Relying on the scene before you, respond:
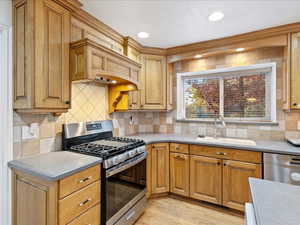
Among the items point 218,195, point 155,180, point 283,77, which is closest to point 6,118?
point 155,180

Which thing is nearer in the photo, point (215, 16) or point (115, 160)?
point (115, 160)

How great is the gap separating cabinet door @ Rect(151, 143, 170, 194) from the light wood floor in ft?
0.64

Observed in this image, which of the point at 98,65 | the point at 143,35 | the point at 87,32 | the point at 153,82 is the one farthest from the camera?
the point at 153,82

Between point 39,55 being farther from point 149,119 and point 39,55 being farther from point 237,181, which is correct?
point 237,181

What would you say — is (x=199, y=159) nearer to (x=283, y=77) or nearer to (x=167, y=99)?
(x=167, y=99)

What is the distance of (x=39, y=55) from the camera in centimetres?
139

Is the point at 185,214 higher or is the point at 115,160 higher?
the point at 115,160

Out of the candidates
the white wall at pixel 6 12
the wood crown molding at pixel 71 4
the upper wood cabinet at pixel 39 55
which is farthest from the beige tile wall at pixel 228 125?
the white wall at pixel 6 12

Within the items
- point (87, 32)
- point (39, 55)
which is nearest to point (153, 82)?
point (87, 32)

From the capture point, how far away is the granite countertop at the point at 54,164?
3.92 ft

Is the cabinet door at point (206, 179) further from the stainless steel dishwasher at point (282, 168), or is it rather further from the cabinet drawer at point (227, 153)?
the stainless steel dishwasher at point (282, 168)

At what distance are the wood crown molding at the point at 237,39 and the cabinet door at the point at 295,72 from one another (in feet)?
0.40

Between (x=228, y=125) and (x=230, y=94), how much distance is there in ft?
1.75

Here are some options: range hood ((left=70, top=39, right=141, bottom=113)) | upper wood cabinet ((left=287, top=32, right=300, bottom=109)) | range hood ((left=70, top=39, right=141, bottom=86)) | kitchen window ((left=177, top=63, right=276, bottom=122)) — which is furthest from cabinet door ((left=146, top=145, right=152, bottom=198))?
upper wood cabinet ((left=287, top=32, right=300, bottom=109))
